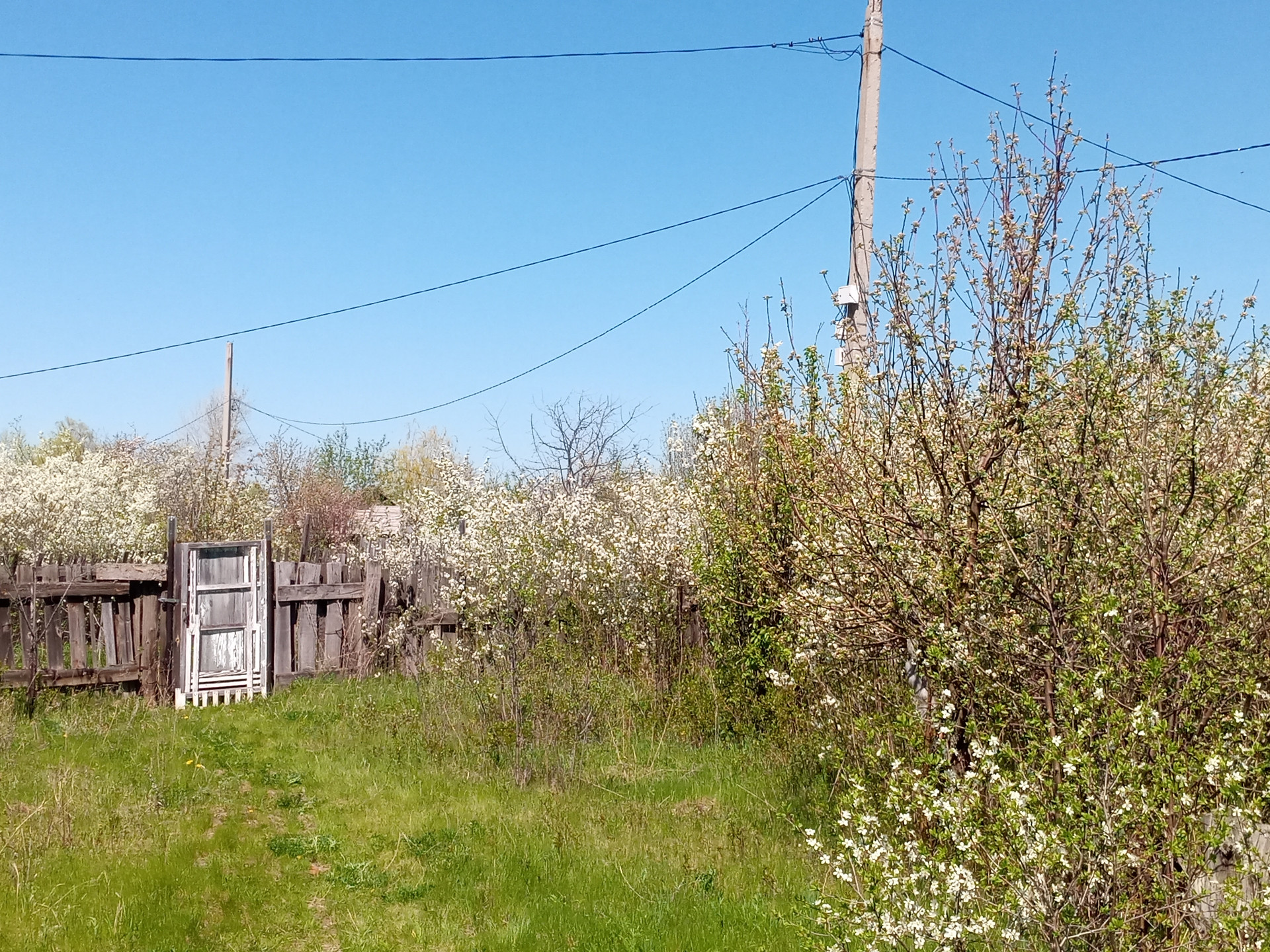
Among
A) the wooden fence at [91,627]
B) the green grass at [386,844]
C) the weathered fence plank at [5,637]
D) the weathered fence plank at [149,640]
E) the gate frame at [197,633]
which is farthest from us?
the gate frame at [197,633]

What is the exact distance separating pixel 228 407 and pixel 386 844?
23652 millimetres

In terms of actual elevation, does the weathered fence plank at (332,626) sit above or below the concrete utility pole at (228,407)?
below

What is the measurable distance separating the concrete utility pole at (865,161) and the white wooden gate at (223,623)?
26.8 feet

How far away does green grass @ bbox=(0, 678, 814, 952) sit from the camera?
5.34 m

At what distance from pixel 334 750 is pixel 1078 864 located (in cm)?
723

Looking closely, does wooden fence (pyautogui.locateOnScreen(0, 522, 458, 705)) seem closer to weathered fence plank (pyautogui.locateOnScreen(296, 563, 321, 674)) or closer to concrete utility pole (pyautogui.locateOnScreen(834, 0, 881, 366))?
weathered fence plank (pyautogui.locateOnScreen(296, 563, 321, 674))

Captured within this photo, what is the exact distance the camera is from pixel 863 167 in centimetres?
814

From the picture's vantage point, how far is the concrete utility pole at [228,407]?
24834mm

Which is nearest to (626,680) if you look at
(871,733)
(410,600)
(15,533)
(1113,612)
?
(410,600)

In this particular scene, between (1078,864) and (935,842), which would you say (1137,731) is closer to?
(1078,864)

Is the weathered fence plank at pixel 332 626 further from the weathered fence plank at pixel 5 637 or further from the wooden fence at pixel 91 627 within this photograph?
the weathered fence plank at pixel 5 637

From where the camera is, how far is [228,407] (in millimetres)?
27922

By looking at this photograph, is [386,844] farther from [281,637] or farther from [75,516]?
[75,516]

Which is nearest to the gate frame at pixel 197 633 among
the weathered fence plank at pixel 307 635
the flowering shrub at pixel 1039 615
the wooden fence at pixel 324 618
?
the wooden fence at pixel 324 618
